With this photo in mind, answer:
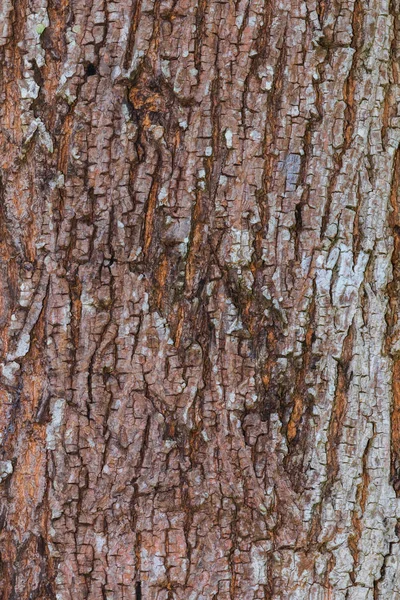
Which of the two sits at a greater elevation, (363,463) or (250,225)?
(250,225)

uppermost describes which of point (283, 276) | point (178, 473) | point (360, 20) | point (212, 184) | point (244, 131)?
point (360, 20)

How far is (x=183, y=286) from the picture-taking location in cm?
152

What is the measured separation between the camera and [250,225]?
1.52m

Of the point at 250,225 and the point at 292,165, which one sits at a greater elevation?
the point at 292,165

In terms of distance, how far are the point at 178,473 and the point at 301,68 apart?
0.94 meters

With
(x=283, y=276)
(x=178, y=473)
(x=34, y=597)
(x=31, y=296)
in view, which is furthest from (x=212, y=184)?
(x=34, y=597)

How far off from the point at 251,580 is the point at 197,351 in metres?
0.53

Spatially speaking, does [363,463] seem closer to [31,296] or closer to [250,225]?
[250,225]

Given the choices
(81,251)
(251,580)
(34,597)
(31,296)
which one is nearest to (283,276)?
→ (81,251)

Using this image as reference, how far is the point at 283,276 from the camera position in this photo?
5.04 feet

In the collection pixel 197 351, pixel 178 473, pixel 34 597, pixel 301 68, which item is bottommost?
pixel 34 597

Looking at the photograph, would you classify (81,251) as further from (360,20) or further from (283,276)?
(360,20)

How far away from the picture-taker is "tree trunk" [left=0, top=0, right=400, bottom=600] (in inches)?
59.0

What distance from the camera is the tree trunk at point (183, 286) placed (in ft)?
4.92
